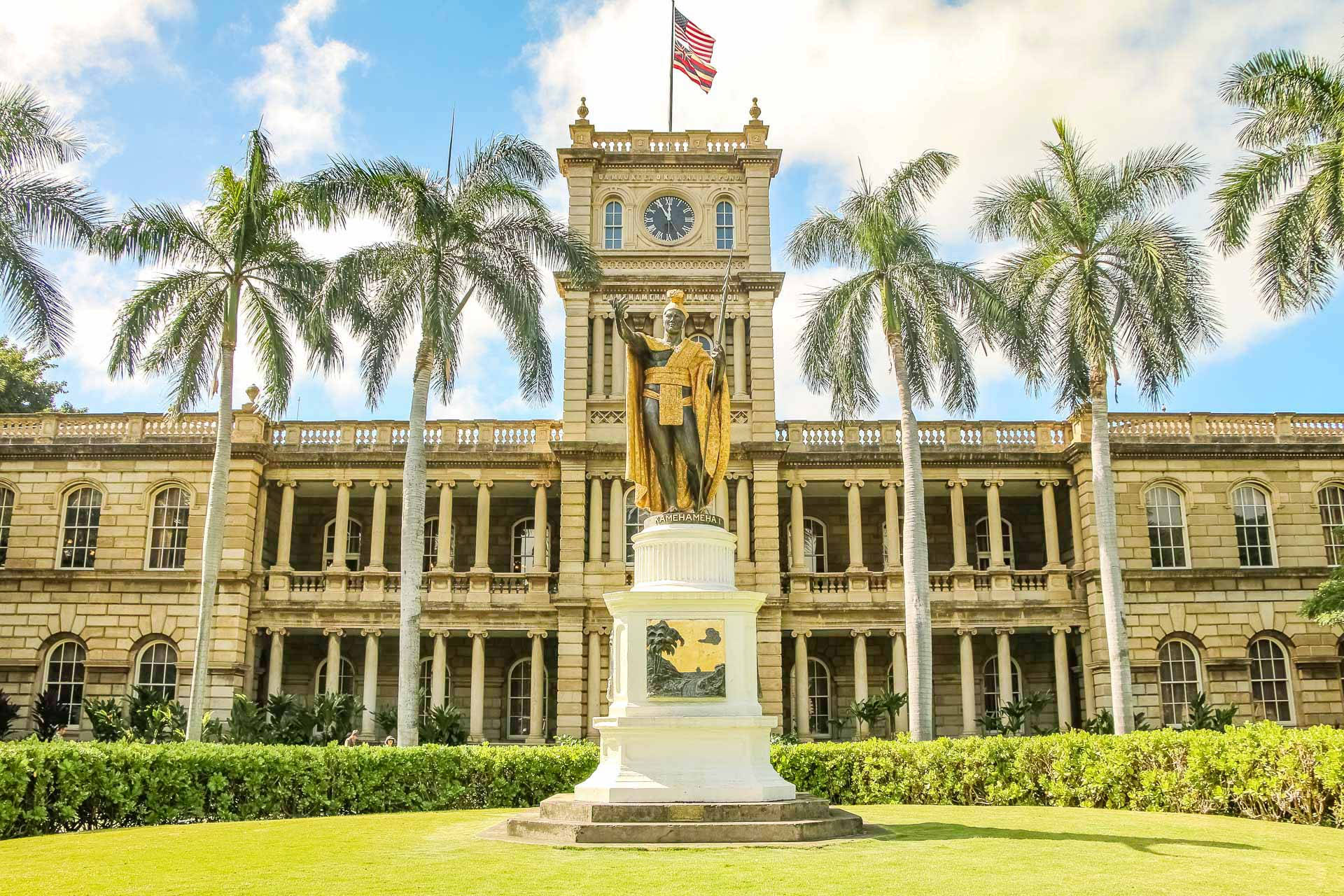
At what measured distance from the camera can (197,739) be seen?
63.3 ft

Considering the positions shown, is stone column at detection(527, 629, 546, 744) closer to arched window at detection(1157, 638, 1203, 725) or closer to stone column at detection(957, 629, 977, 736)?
stone column at detection(957, 629, 977, 736)

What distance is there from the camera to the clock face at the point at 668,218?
102ft

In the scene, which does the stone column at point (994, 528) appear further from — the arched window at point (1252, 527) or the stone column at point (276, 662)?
the stone column at point (276, 662)

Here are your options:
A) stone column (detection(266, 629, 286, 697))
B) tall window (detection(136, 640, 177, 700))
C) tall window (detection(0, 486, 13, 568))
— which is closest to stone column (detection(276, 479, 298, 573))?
stone column (detection(266, 629, 286, 697))

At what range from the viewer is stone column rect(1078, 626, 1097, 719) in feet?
95.6

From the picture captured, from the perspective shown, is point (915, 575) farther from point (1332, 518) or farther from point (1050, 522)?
point (1332, 518)

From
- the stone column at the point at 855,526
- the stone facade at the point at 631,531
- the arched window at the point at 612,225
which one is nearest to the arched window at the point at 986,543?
the stone facade at the point at 631,531

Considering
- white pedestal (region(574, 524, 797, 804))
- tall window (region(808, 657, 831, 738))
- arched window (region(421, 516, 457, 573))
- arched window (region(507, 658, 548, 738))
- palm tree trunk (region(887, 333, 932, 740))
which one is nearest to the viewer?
white pedestal (region(574, 524, 797, 804))

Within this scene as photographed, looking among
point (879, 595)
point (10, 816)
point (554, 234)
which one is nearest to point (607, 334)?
point (554, 234)

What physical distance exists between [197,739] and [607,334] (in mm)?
15254

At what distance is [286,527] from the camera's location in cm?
3014

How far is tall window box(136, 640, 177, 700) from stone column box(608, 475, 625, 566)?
11298 mm

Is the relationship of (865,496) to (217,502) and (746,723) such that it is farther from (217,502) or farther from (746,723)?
(746,723)

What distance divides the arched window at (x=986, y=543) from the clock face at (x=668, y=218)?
11.6m
